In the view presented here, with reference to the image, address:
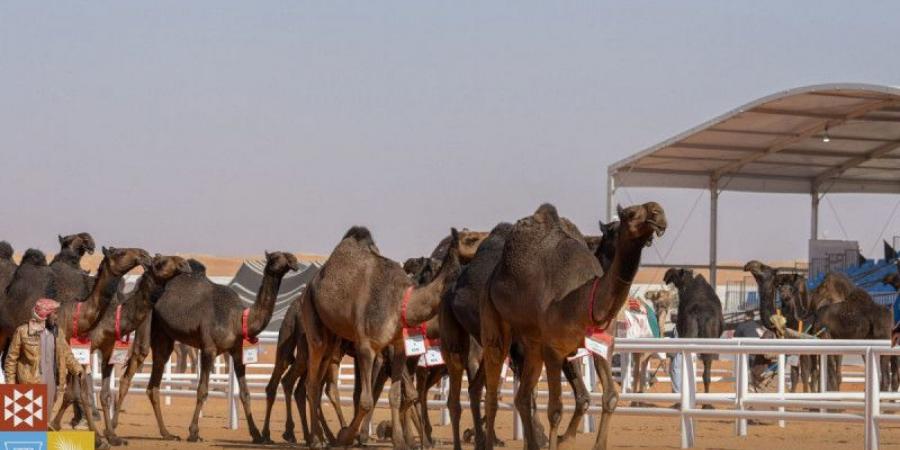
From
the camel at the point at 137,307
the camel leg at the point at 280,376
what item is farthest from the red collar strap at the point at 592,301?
the camel at the point at 137,307

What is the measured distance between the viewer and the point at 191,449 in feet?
56.1

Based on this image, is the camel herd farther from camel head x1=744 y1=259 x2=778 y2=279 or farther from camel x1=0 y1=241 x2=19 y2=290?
camel head x1=744 y1=259 x2=778 y2=279

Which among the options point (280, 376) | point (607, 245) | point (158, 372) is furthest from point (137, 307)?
point (607, 245)

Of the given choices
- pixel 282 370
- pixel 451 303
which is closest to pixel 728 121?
pixel 282 370

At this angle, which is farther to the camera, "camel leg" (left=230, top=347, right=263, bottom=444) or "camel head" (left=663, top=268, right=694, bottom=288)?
"camel head" (left=663, top=268, right=694, bottom=288)

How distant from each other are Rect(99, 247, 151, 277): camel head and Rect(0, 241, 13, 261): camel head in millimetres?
3968

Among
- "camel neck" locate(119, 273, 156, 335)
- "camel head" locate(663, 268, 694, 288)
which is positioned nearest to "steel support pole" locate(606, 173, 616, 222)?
"camel head" locate(663, 268, 694, 288)

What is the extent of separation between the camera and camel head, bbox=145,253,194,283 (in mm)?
18766

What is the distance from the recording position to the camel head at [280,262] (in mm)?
18891

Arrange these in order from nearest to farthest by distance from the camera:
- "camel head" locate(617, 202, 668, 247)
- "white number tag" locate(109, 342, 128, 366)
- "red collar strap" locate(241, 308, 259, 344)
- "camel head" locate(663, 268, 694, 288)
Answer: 1. "camel head" locate(617, 202, 668, 247)
2. "red collar strap" locate(241, 308, 259, 344)
3. "white number tag" locate(109, 342, 128, 366)
4. "camel head" locate(663, 268, 694, 288)

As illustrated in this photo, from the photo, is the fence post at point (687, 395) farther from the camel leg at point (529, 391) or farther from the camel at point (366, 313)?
the camel leg at point (529, 391)

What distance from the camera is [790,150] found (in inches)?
1518

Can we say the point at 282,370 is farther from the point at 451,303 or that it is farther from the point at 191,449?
the point at 451,303

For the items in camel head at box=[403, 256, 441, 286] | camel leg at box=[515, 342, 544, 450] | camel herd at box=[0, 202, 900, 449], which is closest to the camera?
camel herd at box=[0, 202, 900, 449]
